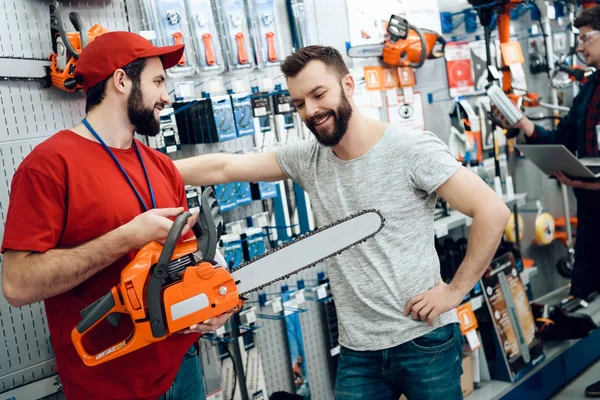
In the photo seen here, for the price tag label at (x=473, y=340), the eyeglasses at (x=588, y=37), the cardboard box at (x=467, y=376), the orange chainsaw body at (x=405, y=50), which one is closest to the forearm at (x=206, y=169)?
the orange chainsaw body at (x=405, y=50)

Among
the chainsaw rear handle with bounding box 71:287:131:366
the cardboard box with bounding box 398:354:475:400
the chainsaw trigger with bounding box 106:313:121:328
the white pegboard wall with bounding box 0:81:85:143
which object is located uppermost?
the white pegboard wall with bounding box 0:81:85:143

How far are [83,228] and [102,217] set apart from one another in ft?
0.21

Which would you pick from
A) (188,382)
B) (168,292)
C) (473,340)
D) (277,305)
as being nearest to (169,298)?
(168,292)

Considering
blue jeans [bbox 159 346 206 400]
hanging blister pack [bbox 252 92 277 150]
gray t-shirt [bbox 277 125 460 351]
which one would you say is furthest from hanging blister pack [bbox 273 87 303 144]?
blue jeans [bbox 159 346 206 400]

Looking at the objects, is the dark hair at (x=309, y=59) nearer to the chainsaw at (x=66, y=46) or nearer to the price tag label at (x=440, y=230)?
the chainsaw at (x=66, y=46)

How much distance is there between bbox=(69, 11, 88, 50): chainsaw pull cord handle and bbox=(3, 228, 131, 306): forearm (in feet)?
3.20

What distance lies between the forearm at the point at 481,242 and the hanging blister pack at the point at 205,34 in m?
1.63

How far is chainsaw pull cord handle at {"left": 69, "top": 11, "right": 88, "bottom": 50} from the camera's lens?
2400 mm

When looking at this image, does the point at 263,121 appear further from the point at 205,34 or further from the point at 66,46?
the point at 66,46

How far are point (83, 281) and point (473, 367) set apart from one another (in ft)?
9.68

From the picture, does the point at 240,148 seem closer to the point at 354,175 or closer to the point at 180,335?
the point at 354,175

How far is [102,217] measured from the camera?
187 centimetres

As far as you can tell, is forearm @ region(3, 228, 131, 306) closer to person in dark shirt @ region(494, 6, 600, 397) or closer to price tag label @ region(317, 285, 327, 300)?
price tag label @ region(317, 285, 327, 300)

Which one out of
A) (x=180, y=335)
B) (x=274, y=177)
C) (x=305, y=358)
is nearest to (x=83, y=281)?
(x=180, y=335)
